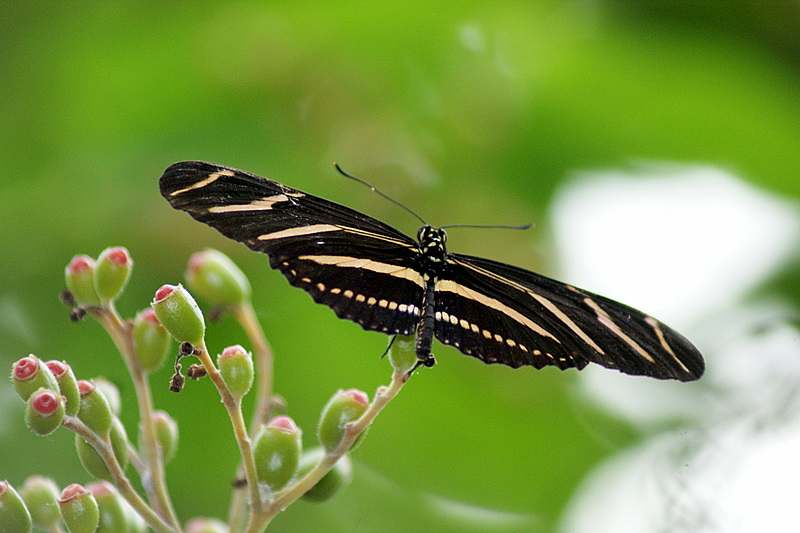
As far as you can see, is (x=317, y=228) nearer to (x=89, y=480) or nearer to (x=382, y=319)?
(x=382, y=319)

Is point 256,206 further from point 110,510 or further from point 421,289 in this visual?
point 110,510

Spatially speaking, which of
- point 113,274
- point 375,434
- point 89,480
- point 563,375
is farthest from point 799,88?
point 89,480

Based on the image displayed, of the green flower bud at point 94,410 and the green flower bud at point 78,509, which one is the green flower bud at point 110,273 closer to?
the green flower bud at point 94,410

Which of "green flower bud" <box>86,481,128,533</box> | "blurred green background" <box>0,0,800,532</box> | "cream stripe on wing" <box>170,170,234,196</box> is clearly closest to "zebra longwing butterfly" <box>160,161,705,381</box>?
"cream stripe on wing" <box>170,170,234,196</box>

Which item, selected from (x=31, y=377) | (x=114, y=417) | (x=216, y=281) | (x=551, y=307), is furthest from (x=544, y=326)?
(x=31, y=377)

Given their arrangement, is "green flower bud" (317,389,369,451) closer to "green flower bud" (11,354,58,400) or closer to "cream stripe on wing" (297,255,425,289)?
"cream stripe on wing" (297,255,425,289)

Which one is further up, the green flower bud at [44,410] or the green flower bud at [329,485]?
the green flower bud at [329,485]

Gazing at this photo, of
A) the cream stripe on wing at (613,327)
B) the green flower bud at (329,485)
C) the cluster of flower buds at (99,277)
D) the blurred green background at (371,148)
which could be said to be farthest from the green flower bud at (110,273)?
the blurred green background at (371,148)
